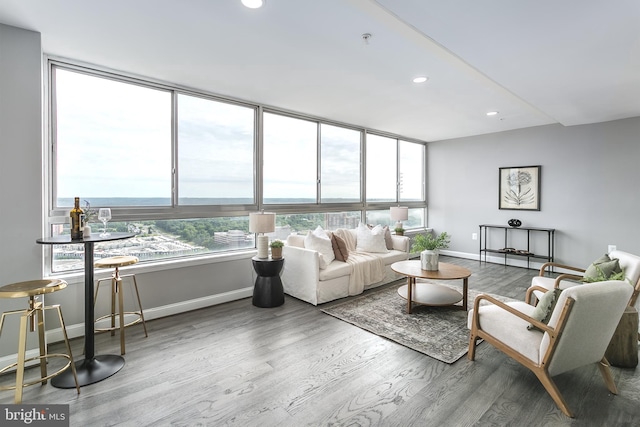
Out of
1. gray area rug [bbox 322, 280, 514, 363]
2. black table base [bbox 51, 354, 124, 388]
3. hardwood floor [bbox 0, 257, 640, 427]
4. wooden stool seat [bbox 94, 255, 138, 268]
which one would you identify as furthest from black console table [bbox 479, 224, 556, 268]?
black table base [bbox 51, 354, 124, 388]

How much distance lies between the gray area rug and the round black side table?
662mm

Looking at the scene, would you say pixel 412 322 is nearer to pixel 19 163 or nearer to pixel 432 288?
pixel 432 288

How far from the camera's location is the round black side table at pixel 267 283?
150 inches

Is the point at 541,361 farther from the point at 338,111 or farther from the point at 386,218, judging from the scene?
the point at 386,218

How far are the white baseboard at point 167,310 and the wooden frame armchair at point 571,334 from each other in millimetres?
3068

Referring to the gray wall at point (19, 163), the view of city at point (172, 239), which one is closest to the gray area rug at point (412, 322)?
the view of city at point (172, 239)

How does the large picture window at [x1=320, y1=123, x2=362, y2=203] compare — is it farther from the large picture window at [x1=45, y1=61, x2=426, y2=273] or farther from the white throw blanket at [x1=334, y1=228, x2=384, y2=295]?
the white throw blanket at [x1=334, y1=228, x2=384, y2=295]

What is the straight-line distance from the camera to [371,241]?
5012 millimetres

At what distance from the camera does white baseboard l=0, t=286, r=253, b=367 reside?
2.59m

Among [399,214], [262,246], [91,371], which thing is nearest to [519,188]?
[399,214]

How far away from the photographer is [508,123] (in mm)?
5680

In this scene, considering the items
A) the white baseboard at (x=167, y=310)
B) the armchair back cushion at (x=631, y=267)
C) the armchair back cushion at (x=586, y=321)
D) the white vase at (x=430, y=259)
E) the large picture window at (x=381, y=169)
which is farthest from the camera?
the large picture window at (x=381, y=169)

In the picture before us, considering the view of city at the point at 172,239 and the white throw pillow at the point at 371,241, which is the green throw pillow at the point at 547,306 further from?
the view of city at the point at 172,239

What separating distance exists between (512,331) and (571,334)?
0.38 metres
